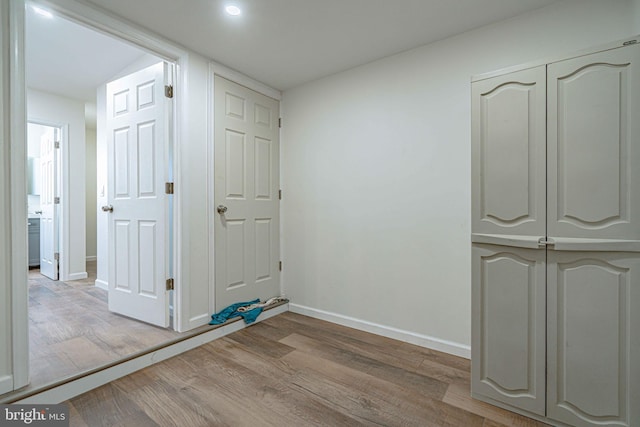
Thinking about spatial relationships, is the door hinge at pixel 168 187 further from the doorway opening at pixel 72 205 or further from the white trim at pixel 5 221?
the white trim at pixel 5 221

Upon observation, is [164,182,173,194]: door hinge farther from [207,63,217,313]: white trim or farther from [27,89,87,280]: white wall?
[27,89,87,280]: white wall

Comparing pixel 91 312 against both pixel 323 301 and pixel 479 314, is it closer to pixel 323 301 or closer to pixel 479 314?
pixel 323 301

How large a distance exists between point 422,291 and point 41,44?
388 centimetres

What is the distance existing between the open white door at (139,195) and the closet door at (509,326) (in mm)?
2213

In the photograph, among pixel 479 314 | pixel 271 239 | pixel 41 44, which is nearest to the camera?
pixel 479 314

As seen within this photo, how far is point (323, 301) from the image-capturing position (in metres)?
2.88

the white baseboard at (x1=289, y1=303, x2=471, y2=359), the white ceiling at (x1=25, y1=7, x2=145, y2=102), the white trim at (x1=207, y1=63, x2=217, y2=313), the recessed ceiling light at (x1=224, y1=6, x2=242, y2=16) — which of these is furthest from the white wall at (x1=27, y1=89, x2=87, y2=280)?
the recessed ceiling light at (x1=224, y1=6, x2=242, y2=16)

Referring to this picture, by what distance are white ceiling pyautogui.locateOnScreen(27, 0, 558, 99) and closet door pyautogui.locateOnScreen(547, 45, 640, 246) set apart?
77 centimetres

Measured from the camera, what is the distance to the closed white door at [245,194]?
259 centimetres

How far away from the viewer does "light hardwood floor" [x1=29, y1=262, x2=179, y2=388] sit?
1.79 metres

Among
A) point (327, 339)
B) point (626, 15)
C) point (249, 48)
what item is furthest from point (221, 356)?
point (626, 15)

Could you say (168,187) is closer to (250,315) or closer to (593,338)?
(250,315)

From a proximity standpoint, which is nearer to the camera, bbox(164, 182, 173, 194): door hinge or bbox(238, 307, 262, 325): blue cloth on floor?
bbox(164, 182, 173, 194): door hinge

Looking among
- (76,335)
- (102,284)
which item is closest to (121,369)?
(76,335)
